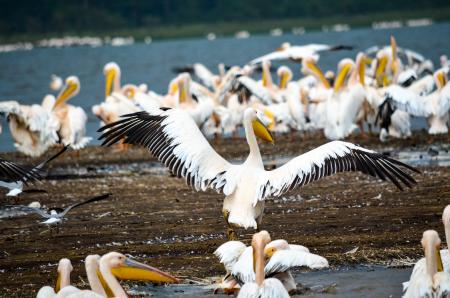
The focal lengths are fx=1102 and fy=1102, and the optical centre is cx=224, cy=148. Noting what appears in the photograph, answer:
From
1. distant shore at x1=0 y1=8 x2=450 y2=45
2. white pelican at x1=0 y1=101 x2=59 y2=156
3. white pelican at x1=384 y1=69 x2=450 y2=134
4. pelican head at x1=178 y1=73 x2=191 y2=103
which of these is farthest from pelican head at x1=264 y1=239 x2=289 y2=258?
distant shore at x1=0 y1=8 x2=450 y2=45

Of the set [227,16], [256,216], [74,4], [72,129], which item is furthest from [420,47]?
[74,4]

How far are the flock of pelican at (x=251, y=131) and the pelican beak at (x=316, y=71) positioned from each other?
0.09 ft

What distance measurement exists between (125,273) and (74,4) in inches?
4622

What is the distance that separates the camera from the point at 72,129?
1474cm

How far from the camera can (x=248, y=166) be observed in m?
8.07

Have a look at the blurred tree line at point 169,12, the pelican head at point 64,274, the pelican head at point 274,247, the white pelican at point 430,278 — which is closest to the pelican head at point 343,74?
the pelican head at point 274,247

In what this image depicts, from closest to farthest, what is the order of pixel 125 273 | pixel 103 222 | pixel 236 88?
pixel 125 273 → pixel 103 222 → pixel 236 88

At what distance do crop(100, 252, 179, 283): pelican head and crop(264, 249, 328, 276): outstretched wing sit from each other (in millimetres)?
801

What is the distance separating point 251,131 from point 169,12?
108 meters

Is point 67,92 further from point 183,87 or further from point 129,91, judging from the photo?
point 129,91

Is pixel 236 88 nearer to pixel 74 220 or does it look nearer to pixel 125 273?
pixel 74 220

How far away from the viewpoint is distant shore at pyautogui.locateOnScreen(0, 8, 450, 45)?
10256 centimetres

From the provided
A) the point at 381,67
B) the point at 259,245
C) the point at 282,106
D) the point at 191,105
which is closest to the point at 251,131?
the point at 259,245

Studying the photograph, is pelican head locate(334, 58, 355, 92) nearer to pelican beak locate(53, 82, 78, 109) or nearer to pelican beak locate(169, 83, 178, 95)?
pelican beak locate(169, 83, 178, 95)
